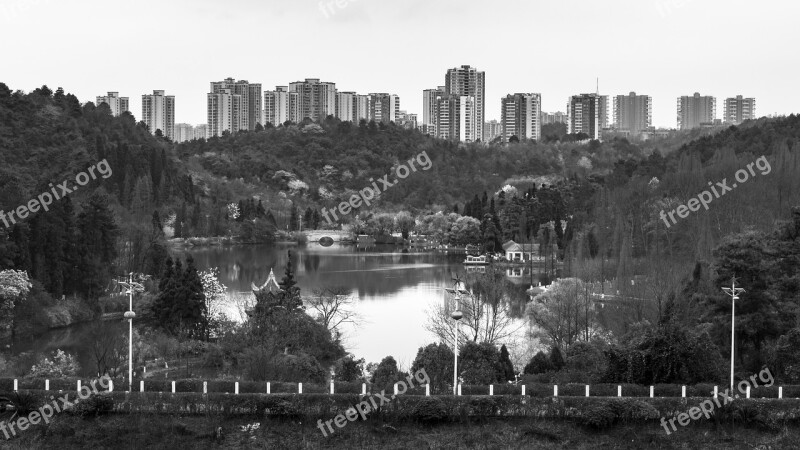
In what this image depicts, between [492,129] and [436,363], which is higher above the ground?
[492,129]

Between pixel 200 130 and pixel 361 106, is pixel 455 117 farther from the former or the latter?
pixel 200 130

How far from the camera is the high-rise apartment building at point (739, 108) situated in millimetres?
104706

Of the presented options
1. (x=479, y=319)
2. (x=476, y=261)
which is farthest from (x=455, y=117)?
(x=479, y=319)

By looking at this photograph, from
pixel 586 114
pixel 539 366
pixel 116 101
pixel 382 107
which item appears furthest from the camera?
pixel 382 107

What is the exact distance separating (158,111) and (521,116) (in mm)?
39312

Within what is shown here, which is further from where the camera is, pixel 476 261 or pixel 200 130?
pixel 200 130

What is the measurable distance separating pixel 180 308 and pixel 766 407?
1259 cm

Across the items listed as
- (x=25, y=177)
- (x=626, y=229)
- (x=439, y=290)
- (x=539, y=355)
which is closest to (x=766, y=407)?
(x=539, y=355)

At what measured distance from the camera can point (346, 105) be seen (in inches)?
4313

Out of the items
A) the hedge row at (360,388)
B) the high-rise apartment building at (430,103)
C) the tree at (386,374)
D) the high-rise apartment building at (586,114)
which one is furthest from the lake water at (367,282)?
the high-rise apartment building at (430,103)

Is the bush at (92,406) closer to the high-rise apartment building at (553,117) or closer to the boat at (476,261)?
the boat at (476,261)

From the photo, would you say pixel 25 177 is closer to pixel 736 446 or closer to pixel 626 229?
pixel 626 229

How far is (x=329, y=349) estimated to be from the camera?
60.4 ft

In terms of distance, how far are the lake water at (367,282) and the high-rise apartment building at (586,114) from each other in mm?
58310
